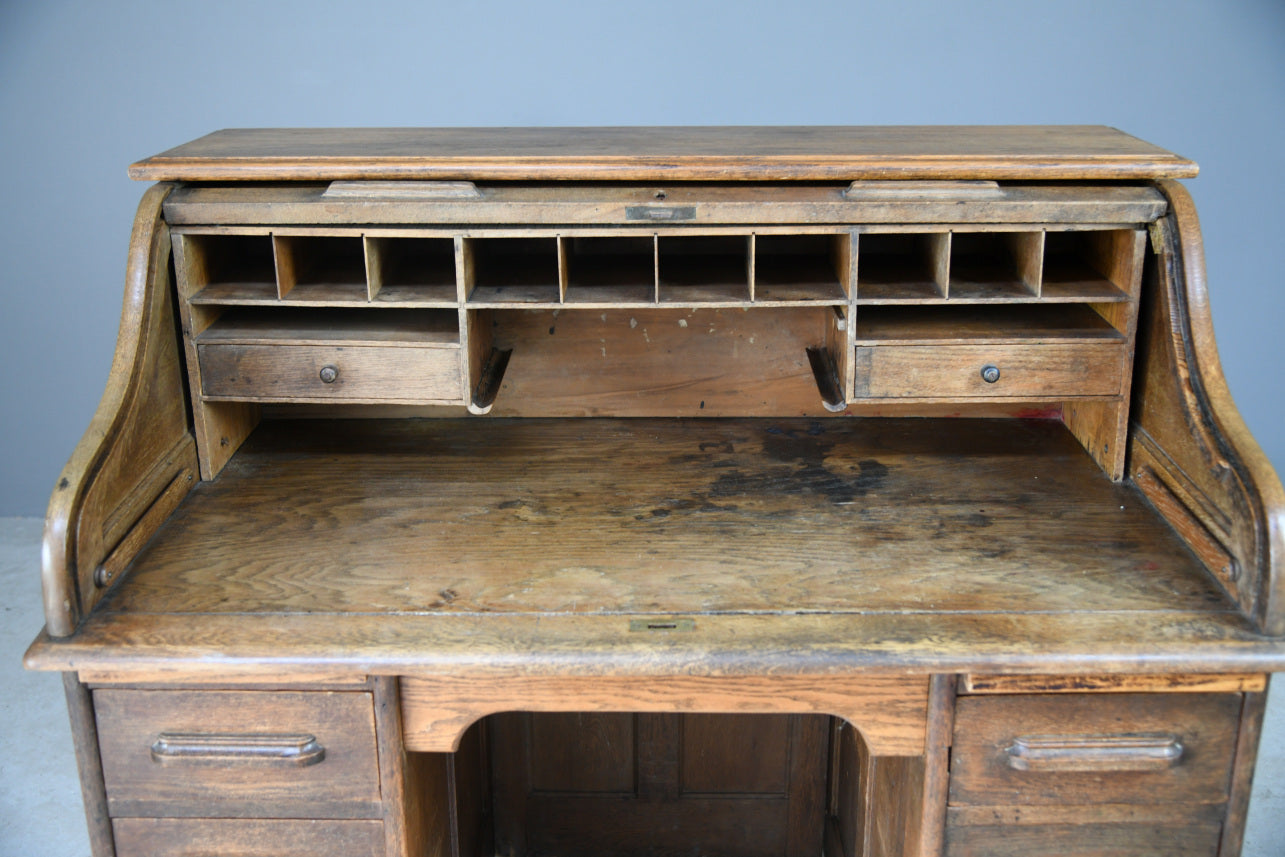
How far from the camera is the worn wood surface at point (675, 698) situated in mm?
1724

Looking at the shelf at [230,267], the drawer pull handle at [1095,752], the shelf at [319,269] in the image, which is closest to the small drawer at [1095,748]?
the drawer pull handle at [1095,752]

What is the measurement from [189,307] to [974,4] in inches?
95.2

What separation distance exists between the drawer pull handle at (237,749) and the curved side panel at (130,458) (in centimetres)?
22

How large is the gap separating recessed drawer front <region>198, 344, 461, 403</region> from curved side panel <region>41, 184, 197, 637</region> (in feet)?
0.25

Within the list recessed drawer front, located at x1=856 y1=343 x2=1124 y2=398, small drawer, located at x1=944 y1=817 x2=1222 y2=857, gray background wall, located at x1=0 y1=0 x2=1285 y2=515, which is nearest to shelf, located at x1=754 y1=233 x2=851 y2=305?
recessed drawer front, located at x1=856 y1=343 x2=1124 y2=398

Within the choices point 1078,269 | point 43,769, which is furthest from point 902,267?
point 43,769

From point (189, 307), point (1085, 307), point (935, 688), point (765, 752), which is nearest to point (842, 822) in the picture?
point (765, 752)

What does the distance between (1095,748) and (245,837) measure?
1228 millimetres

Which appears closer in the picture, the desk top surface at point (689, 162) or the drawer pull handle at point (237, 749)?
the drawer pull handle at point (237, 749)

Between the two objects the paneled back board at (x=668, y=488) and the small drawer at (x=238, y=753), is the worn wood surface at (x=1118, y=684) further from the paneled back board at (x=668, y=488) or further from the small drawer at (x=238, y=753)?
the small drawer at (x=238, y=753)

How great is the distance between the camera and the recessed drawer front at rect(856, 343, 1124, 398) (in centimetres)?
203

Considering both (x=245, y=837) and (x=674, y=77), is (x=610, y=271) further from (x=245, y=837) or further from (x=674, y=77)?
(x=674, y=77)

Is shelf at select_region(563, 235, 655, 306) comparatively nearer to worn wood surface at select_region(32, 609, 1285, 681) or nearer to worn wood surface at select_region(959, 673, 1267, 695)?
worn wood surface at select_region(32, 609, 1285, 681)

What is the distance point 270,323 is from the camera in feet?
6.95
